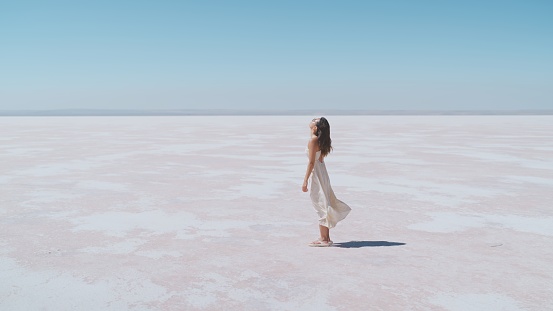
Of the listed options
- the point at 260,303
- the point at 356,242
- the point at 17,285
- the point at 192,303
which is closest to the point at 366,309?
the point at 260,303

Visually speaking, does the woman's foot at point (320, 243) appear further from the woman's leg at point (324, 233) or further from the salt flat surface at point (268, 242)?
the salt flat surface at point (268, 242)

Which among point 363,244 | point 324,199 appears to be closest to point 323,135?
point 324,199

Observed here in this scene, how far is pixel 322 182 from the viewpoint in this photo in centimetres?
573

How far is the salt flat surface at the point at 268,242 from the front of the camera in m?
4.25

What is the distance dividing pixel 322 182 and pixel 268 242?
0.94m

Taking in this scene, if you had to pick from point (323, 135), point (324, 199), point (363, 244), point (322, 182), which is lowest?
point (363, 244)

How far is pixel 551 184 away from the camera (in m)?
10.1

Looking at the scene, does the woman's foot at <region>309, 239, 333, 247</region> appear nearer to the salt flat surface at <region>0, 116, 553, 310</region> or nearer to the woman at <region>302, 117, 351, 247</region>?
the woman at <region>302, 117, 351, 247</region>

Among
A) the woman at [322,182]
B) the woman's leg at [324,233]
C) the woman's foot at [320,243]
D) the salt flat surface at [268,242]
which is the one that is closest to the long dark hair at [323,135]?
the woman at [322,182]

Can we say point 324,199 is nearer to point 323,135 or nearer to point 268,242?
point 323,135

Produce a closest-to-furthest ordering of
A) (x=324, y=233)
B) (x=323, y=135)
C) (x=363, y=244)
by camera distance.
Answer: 1. (x=323, y=135)
2. (x=324, y=233)
3. (x=363, y=244)

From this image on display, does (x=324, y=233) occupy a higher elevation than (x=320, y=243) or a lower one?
higher

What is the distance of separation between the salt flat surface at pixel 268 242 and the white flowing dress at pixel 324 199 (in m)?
0.36

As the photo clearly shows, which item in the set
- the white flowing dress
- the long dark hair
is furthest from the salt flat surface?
the long dark hair
